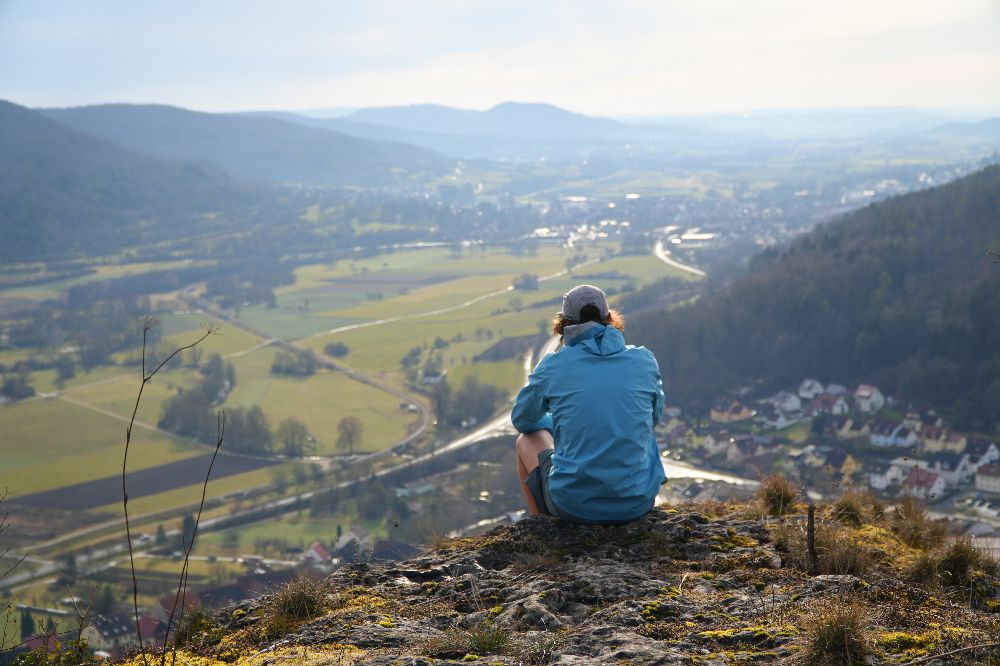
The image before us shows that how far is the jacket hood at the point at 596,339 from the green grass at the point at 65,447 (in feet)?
92.8

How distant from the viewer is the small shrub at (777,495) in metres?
5.41

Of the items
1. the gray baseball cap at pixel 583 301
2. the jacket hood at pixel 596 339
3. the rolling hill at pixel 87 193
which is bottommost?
the jacket hood at pixel 596 339

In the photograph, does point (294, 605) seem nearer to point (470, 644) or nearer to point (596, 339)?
point (470, 644)

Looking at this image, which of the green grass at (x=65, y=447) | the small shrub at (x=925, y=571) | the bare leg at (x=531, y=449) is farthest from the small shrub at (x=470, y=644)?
the green grass at (x=65, y=447)

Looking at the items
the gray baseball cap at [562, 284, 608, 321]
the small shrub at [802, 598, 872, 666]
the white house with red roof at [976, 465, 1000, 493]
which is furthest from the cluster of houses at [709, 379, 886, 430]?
the small shrub at [802, 598, 872, 666]

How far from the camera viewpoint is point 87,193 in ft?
332

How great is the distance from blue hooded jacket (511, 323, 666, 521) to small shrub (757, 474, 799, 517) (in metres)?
1.20

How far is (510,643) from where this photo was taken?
3.14 metres

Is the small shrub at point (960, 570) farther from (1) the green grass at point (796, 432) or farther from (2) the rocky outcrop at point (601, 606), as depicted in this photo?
(1) the green grass at point (796, 432)

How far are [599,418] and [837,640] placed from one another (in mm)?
1778

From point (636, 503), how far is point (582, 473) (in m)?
0.47

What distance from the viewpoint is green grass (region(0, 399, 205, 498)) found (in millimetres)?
29328

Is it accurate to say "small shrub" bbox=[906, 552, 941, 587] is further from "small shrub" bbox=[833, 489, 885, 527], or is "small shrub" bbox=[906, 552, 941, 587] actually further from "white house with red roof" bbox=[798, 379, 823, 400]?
"white house with red roof" bbox=[798, 379, 823, 400]

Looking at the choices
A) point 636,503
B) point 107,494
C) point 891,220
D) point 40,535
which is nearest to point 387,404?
point 107,494
